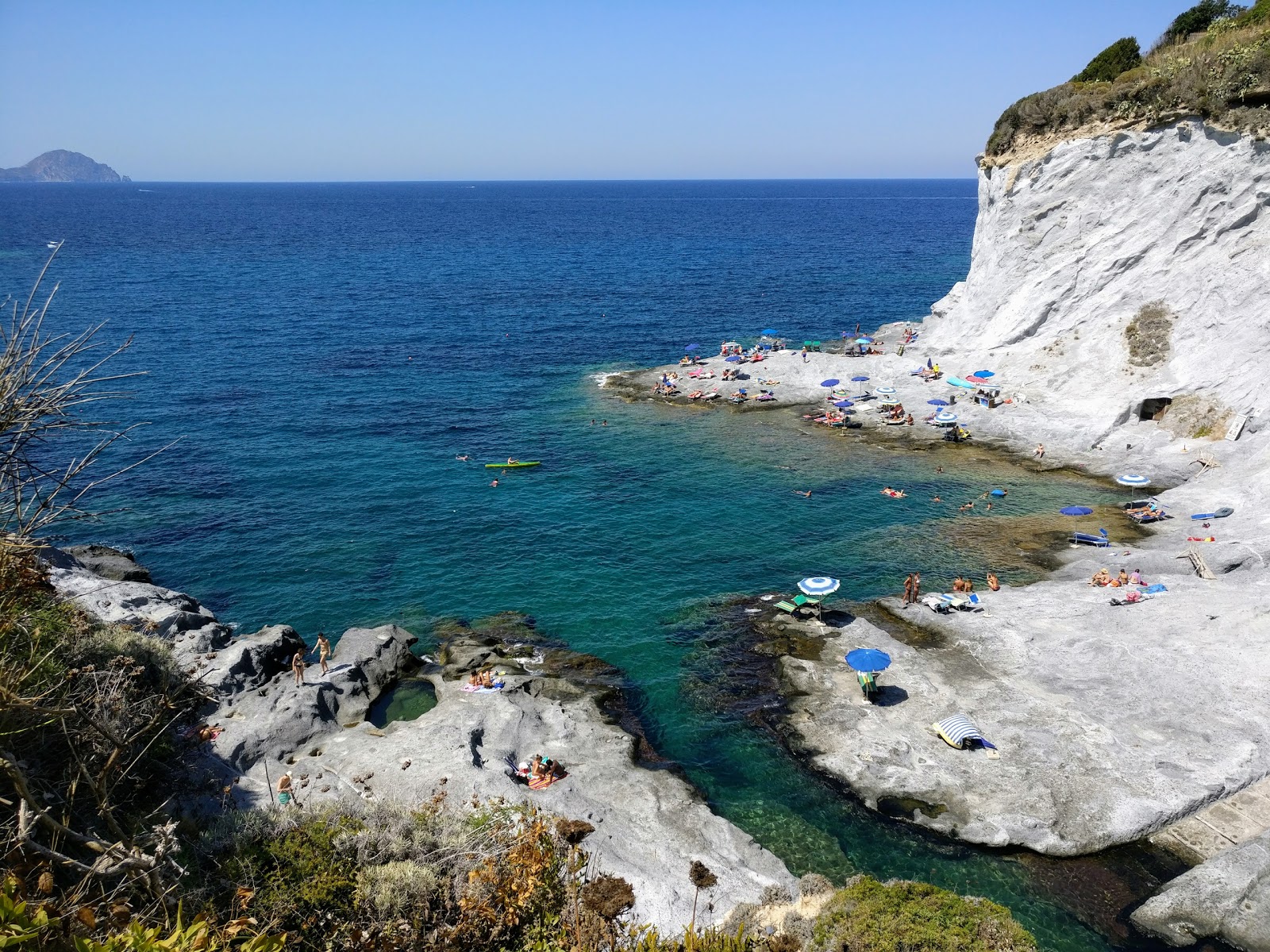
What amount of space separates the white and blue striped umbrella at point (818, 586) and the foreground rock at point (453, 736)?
8821 mm

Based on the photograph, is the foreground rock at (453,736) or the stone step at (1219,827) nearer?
the foreground rock at (453,736)

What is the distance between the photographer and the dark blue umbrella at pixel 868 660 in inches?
1109

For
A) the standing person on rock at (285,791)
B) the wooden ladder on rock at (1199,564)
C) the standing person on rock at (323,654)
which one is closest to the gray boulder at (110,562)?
the standing person on rock at (323,654)

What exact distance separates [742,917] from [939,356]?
5332 cm

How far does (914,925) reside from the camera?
51.8ft

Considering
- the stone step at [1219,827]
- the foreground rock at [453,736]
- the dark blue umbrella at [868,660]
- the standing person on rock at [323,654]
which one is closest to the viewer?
the foreground rock at [453,736]

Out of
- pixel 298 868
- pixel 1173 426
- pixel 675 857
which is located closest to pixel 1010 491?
pixel 1173 426

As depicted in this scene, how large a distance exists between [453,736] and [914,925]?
1561cm

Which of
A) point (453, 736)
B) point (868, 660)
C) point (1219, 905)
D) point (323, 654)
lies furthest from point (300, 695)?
point (1219, 905)

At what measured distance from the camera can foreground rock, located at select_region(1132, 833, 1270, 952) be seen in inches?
765

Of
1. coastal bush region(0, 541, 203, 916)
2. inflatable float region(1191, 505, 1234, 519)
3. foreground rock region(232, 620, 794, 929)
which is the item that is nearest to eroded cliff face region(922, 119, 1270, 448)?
inflatable float region(1191, 505, 1234, 519)

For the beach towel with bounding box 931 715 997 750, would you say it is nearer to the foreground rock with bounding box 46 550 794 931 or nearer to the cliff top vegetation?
the foreground rock with bounding box 46 550 794 931

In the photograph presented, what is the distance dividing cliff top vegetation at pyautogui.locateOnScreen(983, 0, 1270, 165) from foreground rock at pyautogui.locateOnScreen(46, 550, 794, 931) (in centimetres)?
4877

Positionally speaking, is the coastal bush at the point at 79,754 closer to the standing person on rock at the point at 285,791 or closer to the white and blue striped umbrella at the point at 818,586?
the standing person on rock at the point at 285,791
